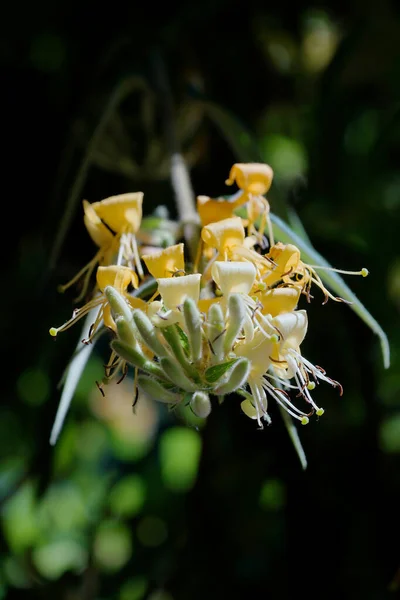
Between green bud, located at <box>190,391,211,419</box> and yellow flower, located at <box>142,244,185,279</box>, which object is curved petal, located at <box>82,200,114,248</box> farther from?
green bud, located at <box>190,391,211,419</box>

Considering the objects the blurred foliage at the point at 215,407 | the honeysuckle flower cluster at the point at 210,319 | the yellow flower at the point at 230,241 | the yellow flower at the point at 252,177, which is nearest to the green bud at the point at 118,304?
the honeysuckle flower cluster at the point at 210,319

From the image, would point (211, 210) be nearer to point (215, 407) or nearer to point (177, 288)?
point (177, 288)

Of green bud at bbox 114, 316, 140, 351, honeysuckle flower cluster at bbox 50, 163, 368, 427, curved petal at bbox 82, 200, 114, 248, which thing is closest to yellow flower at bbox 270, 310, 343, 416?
honeysuckle flower cluster at bbox 50, 163, 368, 427

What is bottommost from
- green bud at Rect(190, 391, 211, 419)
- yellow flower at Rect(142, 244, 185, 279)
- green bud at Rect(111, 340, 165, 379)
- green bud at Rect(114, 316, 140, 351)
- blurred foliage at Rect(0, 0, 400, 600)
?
blurred foliage at Rect(0, 0, 400, 600)

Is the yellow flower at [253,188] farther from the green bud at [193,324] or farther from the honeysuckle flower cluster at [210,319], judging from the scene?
the green bud at [193,324]

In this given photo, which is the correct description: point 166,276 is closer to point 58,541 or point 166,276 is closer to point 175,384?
point 175,384

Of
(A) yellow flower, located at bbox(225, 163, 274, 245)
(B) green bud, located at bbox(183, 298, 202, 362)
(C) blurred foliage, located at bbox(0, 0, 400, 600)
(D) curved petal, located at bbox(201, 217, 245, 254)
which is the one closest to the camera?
(B) green bud, located at bbox(183, 298, 202, 362)

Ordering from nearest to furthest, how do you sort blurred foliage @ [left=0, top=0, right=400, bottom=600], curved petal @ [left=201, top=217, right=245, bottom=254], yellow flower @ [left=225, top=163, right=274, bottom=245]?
1. curved petal @ [left=201, top=217, right=245, bottom=254]
2. yellow flower @ [left=225, top=163, right=274, bottom=245]
3. blurred foliage @ [left=0, top=0, right=400, bottom=600]
